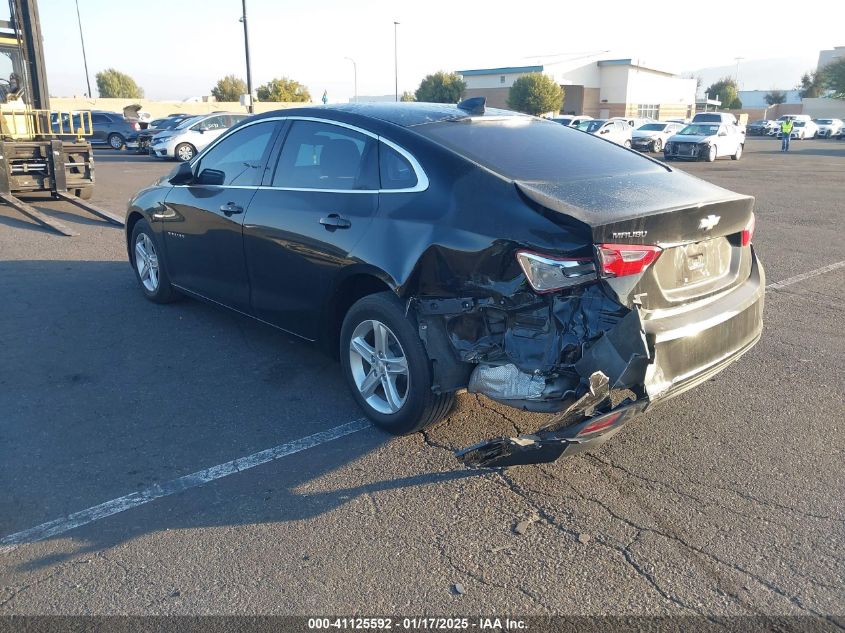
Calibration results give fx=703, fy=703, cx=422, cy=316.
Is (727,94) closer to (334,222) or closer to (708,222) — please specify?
(708,222)

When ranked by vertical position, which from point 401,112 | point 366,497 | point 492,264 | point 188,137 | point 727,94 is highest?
point 727,94

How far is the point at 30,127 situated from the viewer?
12984 millimetres

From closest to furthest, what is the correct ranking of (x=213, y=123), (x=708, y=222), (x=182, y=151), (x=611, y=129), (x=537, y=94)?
(x=708, y=222)
(x=182, y=151)
(x=213, y=123)
(x=611, y=129)
(x=537, y=94)

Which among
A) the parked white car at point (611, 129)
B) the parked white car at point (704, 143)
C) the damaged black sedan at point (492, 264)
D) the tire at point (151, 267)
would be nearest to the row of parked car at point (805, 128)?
the parked white car at point (611, 129)

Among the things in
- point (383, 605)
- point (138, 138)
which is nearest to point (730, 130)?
point (138, 138)

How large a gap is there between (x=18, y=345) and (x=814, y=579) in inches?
219

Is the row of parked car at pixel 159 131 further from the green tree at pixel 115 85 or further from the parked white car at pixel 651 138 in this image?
the green tree at pixel 115 85

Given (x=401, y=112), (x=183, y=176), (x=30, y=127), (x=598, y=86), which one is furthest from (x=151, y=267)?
(x=598, y=86)

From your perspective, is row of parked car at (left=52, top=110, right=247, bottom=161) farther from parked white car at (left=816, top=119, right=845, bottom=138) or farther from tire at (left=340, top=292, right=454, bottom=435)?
parked white car at (left=816, top=119, right=845, bottom=138)

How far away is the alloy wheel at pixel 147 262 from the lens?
6.50 metres

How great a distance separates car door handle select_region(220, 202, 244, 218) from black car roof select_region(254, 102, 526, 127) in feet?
2.44

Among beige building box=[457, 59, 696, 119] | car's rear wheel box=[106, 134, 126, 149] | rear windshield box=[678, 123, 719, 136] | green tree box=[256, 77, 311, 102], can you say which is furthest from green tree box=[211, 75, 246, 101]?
rear windshield box=[678, 123, 719, 136]

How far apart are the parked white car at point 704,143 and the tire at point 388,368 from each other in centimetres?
2666

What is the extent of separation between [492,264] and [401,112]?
160cm
